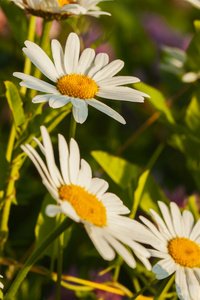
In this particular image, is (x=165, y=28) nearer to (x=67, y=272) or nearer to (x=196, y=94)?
(x=196, y=94)

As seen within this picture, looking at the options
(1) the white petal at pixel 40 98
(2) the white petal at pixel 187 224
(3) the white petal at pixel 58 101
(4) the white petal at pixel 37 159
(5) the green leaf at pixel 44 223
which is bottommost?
(5) the green leaf at pixel 44 223

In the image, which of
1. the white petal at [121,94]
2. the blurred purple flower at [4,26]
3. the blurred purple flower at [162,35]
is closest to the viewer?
the white petal at [121,94]

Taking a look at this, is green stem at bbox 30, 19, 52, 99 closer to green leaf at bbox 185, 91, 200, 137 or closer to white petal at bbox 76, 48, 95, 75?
white petal at bbox 76, 48, 95, 75

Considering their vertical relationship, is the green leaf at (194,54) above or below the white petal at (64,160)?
above

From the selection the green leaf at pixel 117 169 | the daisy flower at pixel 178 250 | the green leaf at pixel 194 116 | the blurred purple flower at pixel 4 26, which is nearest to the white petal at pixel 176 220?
the daisy flower at pixel 178 250

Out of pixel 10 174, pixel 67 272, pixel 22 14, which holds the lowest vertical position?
pixel 67 272

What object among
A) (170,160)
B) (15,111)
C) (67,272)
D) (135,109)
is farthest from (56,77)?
(135,109)

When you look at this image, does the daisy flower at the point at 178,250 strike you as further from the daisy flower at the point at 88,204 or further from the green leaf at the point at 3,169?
the green leaf at the point at 3,169
